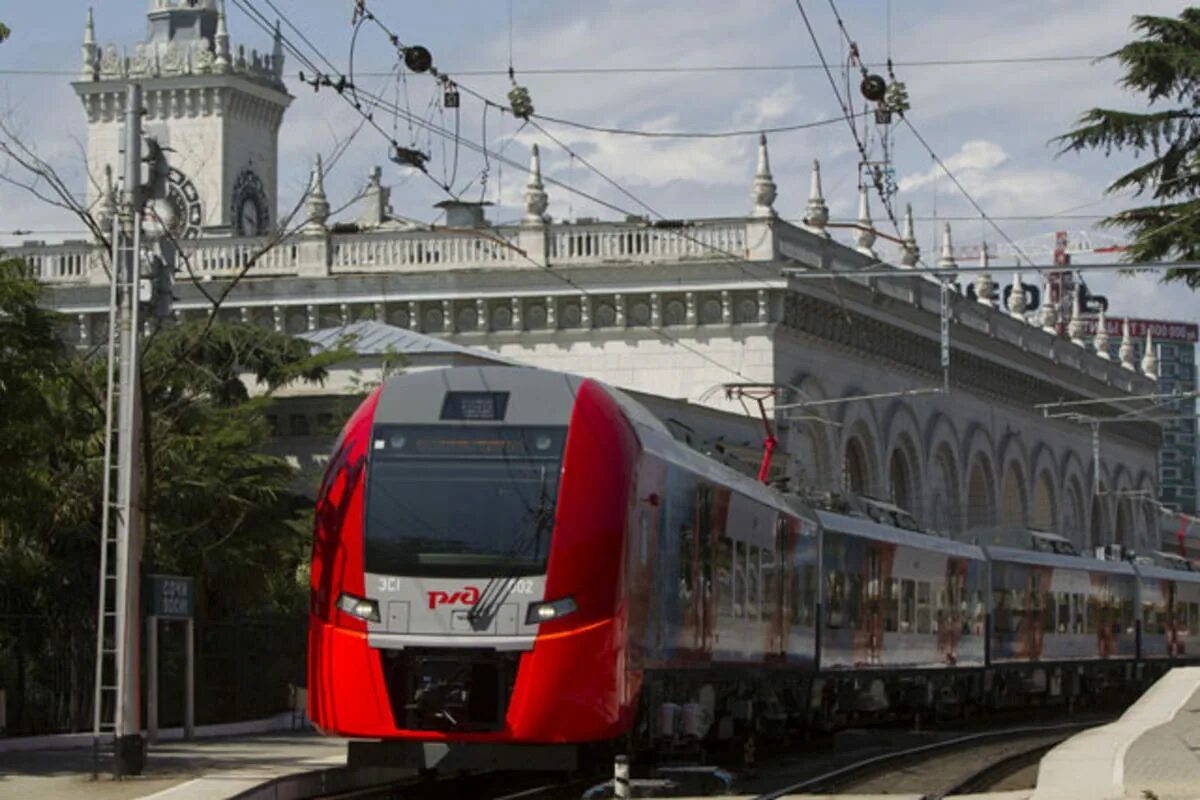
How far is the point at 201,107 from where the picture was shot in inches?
3509

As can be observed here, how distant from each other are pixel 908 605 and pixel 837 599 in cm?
442

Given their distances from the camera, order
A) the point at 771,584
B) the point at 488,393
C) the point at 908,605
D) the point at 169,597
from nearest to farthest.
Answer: the point at 488,393 → the point at 169,597 → the point at 771,584 → the point at 908,605

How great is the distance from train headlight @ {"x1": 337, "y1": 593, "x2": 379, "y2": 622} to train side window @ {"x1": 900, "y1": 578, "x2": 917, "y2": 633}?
17.3 meters

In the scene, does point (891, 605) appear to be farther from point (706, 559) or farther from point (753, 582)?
point (706, 559)

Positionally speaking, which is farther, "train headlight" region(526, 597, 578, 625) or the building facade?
the building facade

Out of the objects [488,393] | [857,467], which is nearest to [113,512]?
[488,393]

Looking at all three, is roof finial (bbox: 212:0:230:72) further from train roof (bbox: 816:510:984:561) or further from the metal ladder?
the metal ladder

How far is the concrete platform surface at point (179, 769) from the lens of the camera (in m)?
21.3

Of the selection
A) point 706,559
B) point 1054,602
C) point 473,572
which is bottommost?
point 473,572

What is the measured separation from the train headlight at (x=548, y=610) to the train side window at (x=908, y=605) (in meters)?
17.0

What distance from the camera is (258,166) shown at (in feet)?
301

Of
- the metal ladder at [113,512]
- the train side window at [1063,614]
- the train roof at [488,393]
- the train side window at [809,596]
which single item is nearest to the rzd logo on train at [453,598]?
the train roof at [488,393]

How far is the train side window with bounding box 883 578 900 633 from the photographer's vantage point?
36.8m

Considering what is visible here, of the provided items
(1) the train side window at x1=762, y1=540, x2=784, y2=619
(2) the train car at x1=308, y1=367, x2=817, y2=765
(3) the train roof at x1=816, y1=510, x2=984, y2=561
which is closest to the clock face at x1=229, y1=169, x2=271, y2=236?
(3) the train roof at x1=816, y1=510, x2=984, y2=561
